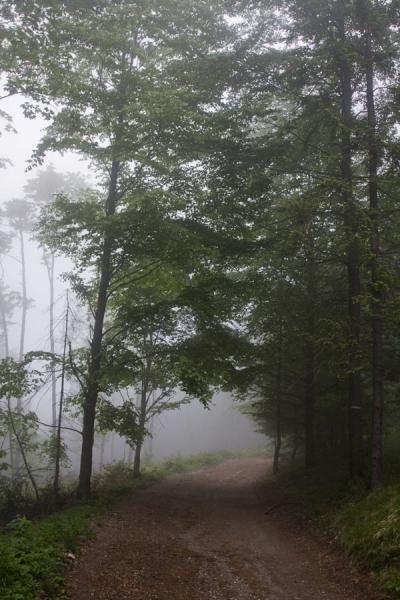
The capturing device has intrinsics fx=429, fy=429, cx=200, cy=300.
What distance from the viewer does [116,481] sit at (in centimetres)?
1856

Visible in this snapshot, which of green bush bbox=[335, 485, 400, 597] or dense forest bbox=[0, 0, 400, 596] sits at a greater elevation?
dense forest bbox=[0, 0, 400, 596]

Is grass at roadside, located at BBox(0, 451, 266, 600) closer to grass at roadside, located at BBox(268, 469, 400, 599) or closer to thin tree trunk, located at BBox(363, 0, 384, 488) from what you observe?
grass at roadside, located at BBox(268, 469, 400, 599)

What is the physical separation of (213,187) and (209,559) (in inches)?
379

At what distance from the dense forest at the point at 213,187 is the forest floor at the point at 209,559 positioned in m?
2.37

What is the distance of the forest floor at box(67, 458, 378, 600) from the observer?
6727 millimetres

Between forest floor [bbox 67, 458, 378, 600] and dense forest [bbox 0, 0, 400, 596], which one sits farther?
dense forest [bbox 0, 0, 400, 596]

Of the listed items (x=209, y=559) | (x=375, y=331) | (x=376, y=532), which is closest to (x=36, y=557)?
(x=209, y=559)

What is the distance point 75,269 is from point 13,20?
692 cm

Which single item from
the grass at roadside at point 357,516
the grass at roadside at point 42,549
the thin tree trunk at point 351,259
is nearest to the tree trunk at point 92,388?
the grass at roadside at point 42,549

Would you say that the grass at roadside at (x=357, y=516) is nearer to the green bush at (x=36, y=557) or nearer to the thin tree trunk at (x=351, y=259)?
the thin tree trunk at (x=351, y=259)

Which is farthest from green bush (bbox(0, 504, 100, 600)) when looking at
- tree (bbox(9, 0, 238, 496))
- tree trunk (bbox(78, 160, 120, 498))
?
tree (bbox(9, 0, 238, 496))

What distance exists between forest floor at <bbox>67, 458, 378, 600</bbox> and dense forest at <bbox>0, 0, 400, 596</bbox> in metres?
2.37

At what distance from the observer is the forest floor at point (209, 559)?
6.73 metres

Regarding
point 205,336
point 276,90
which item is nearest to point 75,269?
point 205,336
